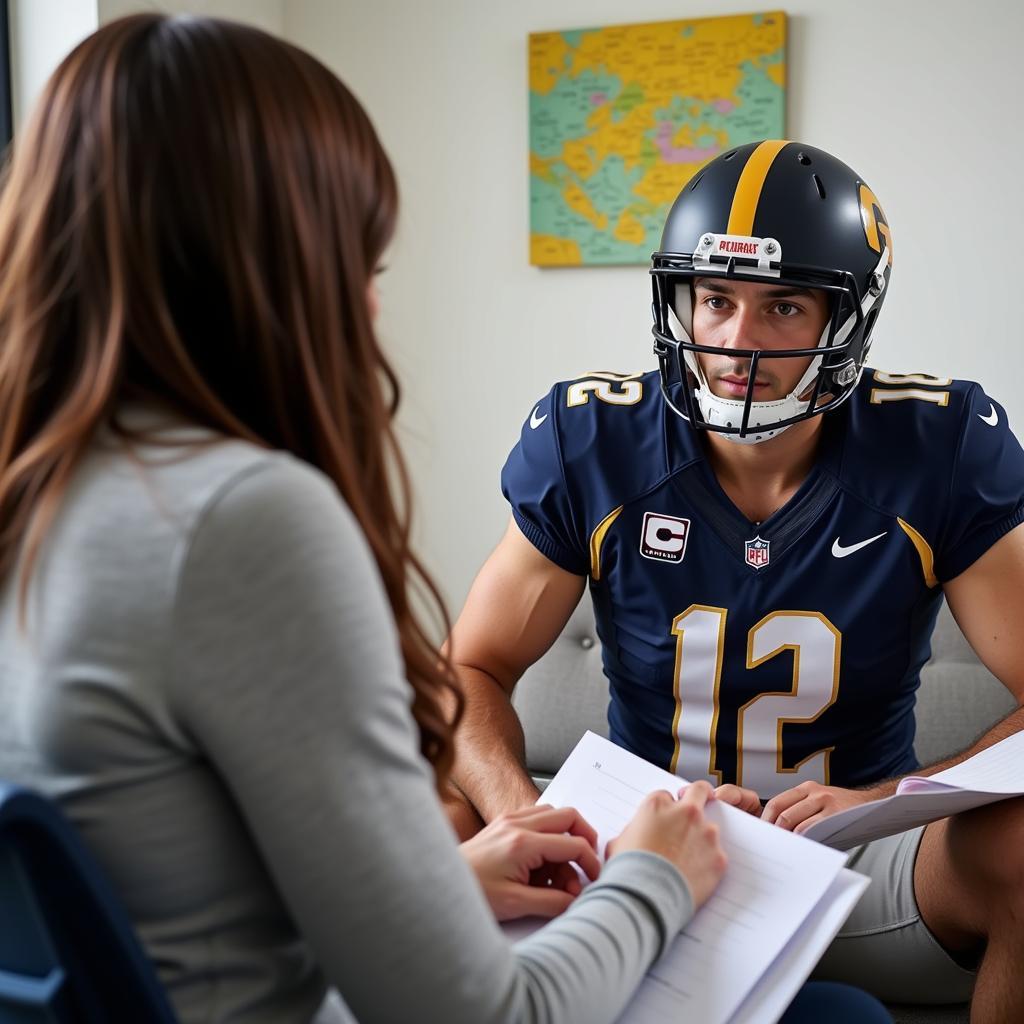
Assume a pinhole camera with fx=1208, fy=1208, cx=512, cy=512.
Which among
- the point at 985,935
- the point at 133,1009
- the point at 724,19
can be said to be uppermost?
the point at 724,19

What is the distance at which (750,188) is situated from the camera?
1486 millimetres

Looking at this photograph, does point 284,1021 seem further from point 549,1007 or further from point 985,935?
point 985,935

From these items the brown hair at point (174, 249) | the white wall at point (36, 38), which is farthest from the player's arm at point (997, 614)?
the white wall at point (36, 38)

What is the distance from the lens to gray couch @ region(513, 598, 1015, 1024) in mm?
1866

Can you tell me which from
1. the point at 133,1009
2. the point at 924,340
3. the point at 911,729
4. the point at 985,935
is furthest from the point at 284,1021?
the point at 924,340

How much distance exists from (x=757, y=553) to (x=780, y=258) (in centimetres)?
35

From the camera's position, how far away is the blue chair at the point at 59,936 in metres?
0.56

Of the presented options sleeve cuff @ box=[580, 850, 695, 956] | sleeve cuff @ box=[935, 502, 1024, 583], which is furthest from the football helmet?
sleeve cuff @ box=[580, 850, 695, 956]

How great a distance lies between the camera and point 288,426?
0.70 metres

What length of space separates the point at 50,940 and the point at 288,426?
298 mm

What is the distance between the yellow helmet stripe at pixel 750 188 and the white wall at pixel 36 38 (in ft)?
5.05

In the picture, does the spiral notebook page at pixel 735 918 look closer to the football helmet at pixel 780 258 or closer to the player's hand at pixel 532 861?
the player's hand at pixel 532 861

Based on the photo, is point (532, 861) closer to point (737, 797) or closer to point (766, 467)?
point (737, 797)

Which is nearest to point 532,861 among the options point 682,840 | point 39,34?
point 682,840
